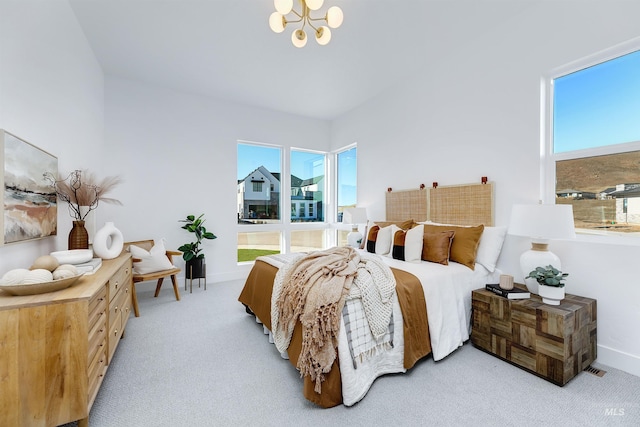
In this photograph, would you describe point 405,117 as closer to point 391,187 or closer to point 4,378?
point 391,187

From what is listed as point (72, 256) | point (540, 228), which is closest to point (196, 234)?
point (72, 256)

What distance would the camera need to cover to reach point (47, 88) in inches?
81.3

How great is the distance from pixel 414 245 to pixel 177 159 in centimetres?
364

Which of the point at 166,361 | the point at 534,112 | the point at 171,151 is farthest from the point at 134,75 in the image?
the point at 534,112

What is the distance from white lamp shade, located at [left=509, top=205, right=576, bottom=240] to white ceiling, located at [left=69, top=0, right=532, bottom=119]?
186cm

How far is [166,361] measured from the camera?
217cm

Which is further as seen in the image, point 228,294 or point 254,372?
point 228,294

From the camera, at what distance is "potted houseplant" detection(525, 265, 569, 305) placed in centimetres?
197

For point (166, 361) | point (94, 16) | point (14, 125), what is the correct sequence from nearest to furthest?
point (14, 125), point (166, 361), point (94, 16)

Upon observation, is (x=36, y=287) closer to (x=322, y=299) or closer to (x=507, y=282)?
(x=322, y=299)

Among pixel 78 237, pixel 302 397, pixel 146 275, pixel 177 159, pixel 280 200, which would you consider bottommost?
pixel 302 397

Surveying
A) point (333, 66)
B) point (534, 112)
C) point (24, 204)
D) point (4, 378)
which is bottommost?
point (4, 378)

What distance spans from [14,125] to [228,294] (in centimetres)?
281

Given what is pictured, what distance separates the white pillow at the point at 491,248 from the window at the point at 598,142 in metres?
0.51
